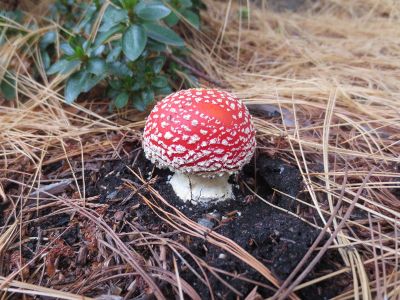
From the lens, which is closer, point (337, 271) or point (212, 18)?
point (337, 271)

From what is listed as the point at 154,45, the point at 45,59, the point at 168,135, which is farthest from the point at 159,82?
the point at 45,59

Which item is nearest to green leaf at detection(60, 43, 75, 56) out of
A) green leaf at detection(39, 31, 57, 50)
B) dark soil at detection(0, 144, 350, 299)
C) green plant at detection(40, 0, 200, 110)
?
green plant at detection(40, 0, 200, 110)

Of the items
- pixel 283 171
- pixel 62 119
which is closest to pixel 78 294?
pixel 283 171

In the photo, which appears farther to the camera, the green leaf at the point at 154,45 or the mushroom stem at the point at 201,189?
the green leaf at the point at 154,45

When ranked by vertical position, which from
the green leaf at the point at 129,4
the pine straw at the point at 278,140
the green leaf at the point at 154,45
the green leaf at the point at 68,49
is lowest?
the pine straw at the point at 278,140

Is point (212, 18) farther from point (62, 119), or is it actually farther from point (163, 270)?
point (163, 270)

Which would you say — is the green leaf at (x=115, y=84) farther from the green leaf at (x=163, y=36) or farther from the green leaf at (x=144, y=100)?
the green leaf at (x=163, y=36)

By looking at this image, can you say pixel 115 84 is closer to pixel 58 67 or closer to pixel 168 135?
pixel 58 67

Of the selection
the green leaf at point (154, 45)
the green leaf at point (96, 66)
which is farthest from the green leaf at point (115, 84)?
the green leaf at point (154, 45)
